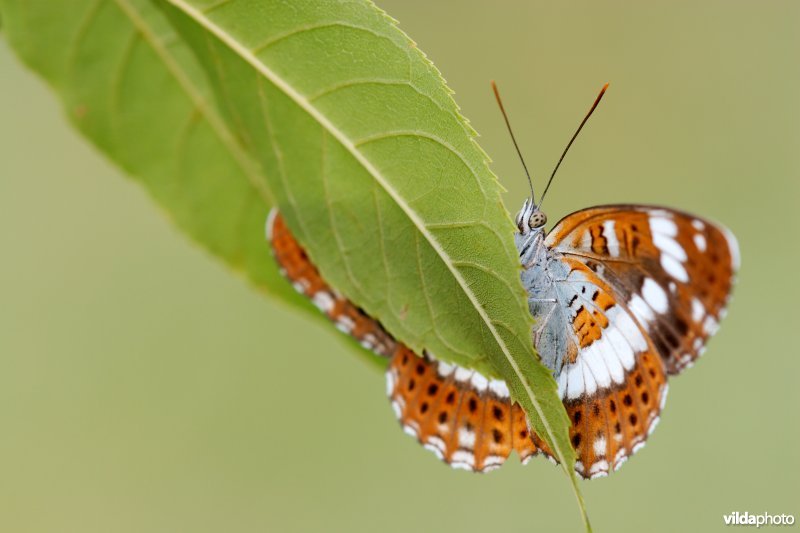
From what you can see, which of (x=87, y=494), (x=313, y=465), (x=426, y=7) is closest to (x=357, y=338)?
(x=313, y=465)

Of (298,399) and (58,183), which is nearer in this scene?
(298,399)

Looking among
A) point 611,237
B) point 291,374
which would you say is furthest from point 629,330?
point 291,374

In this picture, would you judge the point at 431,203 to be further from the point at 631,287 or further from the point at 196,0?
the point at 631,287

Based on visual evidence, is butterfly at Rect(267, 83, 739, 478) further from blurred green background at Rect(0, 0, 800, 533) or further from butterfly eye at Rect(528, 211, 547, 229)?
blurred green background at Rect(0, 0, 800, 533)

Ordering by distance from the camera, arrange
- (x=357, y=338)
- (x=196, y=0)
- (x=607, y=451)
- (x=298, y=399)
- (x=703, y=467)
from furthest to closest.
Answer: (x=298, y=399)
(x=703, y=467)
(x=607, y=451)
(x=357, y=338)
(x=196, y=0)

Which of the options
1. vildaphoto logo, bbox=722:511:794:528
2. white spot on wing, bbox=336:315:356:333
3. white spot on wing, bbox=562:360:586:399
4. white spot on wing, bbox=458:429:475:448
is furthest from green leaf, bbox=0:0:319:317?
vildaphoto logo, bbox=722:511:794:528

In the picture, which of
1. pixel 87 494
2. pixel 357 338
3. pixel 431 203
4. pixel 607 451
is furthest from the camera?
pixel 87 494

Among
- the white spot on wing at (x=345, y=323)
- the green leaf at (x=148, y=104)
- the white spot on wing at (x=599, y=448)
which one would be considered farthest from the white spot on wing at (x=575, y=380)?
the green leaf at (x=148, y=104)
